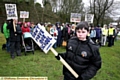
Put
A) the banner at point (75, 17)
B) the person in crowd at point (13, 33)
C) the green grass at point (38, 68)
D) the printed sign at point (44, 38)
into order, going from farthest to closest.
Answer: the banner at point (75, 17) < the person in crowd at point (13, 33) < the green grass at point (38, 68) < the printed sign at point (44, 38)

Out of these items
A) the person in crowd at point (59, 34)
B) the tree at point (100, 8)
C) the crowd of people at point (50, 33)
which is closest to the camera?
the crowd of people at point (50, 33)

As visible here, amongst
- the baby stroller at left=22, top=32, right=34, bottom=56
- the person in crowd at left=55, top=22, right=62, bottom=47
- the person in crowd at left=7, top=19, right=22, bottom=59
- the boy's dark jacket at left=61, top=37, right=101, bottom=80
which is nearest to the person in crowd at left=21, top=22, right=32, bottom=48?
the baby stroller at left=22, top=32, right=34, bottom=56

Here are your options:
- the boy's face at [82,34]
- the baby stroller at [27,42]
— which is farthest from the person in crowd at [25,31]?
the boy's face at [82,34]

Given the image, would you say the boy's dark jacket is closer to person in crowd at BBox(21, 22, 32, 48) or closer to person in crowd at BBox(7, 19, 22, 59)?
person in crowd at BBox(7, 19, 22, 59)

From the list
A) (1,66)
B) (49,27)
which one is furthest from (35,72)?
(49,27)

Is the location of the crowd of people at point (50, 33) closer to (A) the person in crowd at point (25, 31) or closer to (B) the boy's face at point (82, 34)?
(A) the person in crowd at point (25, 31)

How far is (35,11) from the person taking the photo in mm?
29875

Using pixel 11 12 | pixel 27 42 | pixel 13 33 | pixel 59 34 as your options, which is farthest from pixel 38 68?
pixel 59 34

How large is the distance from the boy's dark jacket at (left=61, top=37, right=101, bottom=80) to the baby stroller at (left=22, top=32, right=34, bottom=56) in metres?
6.32

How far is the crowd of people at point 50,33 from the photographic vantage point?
765cm

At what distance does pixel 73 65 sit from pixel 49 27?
8059 mm

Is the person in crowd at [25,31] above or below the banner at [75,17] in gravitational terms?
below

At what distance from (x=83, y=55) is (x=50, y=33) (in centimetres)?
793

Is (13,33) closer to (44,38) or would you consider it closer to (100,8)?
(44,38)
